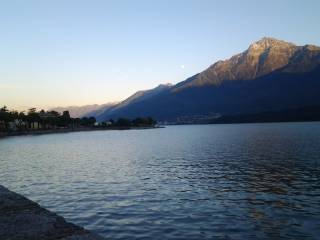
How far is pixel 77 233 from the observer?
21531mm

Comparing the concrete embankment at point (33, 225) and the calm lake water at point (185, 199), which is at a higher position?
the concrete embankment at point (33, 225)

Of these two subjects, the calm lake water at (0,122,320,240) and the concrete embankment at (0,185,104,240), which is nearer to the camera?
the concrete embankment at (0,185,104,240)

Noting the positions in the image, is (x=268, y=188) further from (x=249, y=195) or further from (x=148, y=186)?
(x=148, y=186)

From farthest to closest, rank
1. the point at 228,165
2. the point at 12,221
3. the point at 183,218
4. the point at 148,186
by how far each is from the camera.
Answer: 1. the point at 228,165
2. the point at 148,186
3. the point at 183,218
4. the point at 12,221

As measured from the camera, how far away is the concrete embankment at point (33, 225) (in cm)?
2120

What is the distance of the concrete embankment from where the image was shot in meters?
21.2

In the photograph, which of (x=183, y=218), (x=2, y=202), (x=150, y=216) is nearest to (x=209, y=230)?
(x=183, y=218)

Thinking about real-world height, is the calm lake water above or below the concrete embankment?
below

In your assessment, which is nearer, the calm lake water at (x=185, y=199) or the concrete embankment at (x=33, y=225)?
the concrete embankment at (x=33, y=225)

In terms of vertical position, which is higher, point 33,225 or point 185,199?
point 33,225

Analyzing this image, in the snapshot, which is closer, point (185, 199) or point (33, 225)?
point (33, 225)

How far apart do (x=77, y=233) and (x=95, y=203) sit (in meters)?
15.2

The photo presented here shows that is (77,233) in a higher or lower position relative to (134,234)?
higher

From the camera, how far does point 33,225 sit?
23875 millimetres
